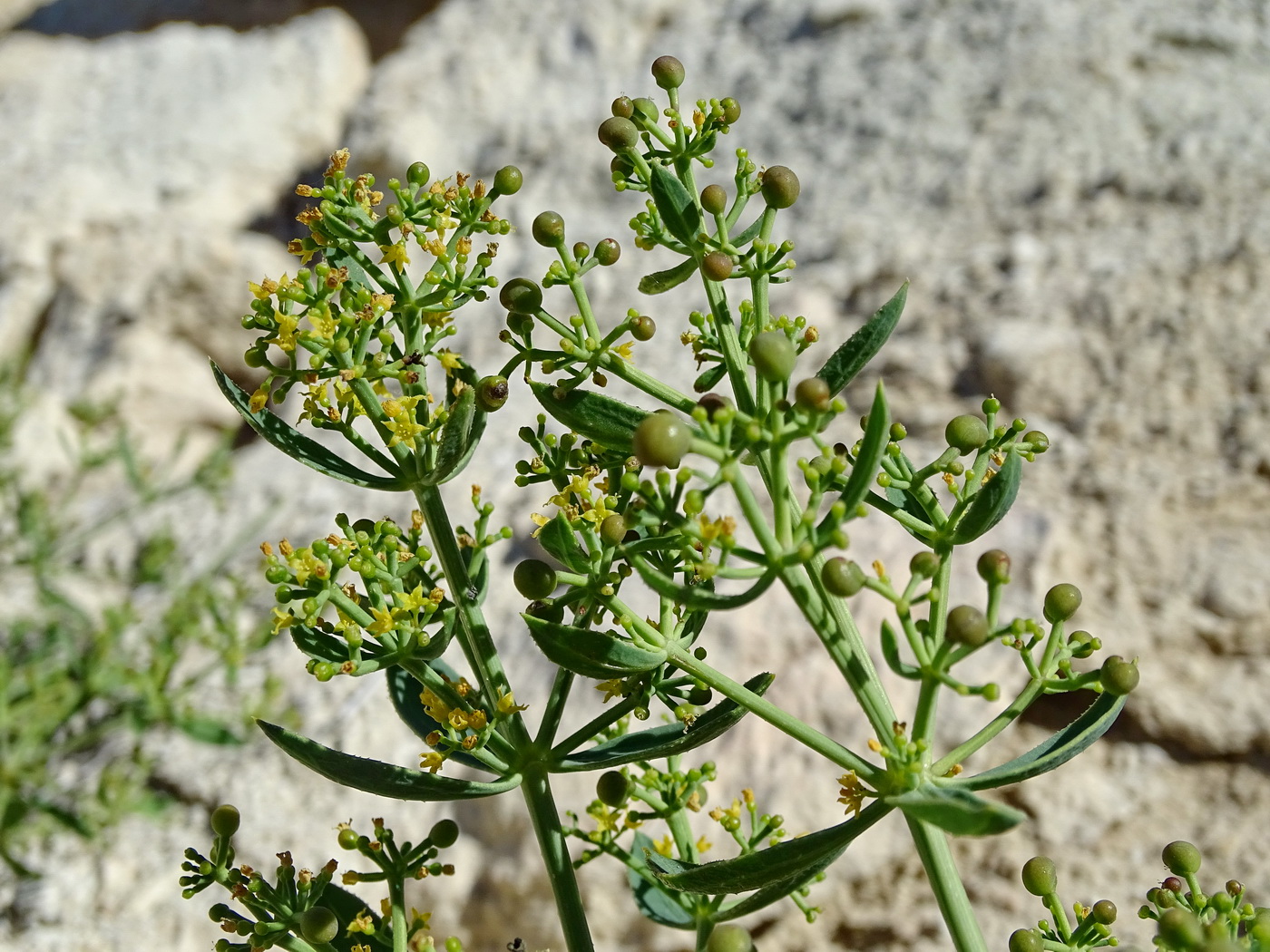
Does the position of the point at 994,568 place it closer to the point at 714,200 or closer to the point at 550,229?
the point at 714,200

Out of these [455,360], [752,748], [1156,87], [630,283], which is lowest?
[752,748]

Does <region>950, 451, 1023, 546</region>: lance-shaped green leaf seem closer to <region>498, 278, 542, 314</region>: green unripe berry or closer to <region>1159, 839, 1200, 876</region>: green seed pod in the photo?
<region>1159, 839, 1200, 876</region>: green seed pod

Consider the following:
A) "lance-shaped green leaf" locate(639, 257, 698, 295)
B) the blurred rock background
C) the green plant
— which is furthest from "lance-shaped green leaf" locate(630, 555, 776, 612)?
the green plant

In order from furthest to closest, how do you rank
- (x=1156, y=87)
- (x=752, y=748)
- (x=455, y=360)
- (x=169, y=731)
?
(x=1156, y=87) < (x=169, y=731) < (x=752, y=748) < (x=455, y=360)

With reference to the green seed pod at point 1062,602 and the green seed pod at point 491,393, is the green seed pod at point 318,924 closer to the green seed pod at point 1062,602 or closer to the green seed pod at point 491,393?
the green seed pod at point 491,393

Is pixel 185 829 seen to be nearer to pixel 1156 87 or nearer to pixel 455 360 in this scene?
pixel 455 360

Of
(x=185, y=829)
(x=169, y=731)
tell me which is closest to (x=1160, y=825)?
(x=185, y=829)
